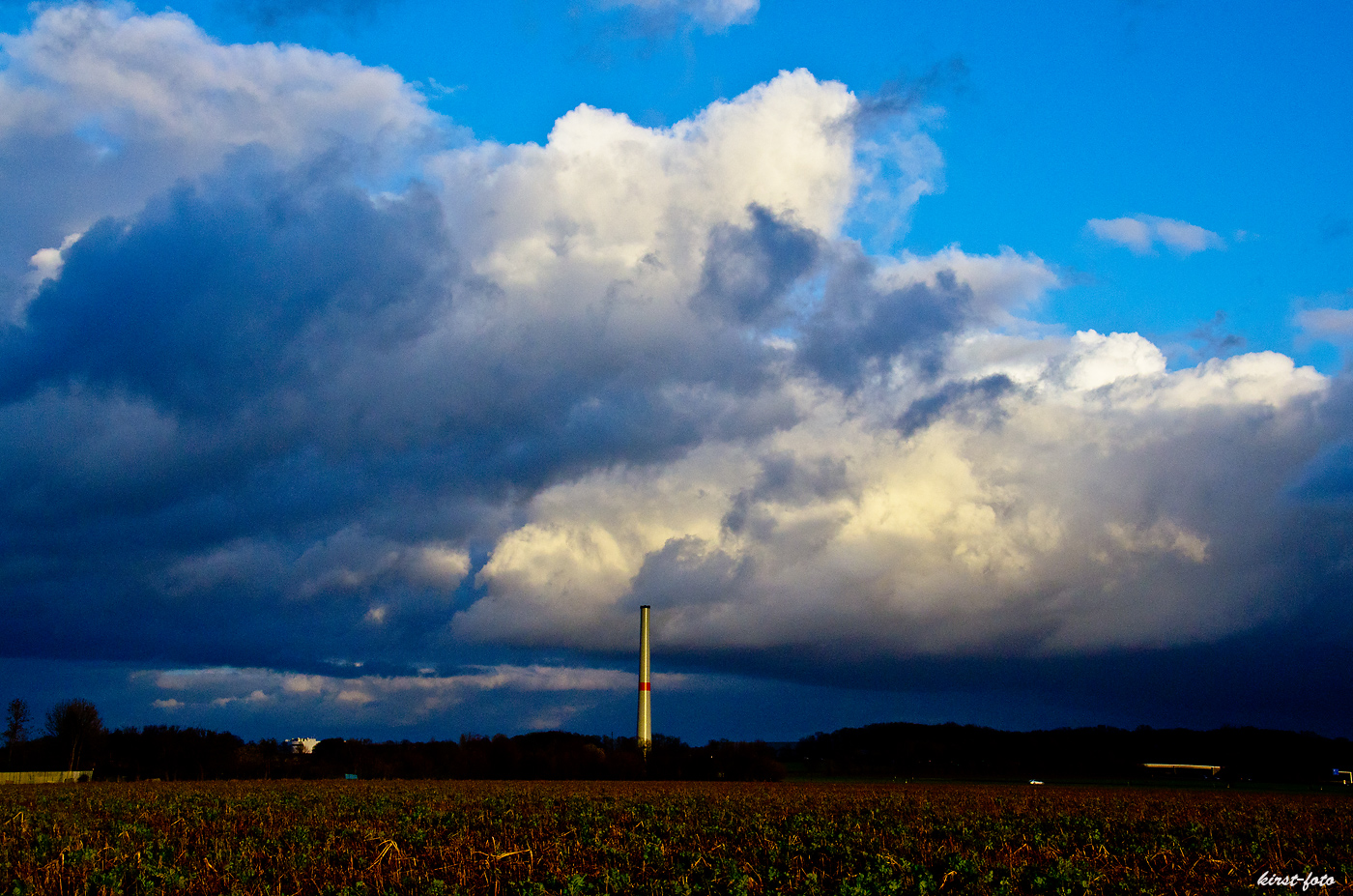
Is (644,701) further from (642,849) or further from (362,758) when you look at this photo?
(642,849)

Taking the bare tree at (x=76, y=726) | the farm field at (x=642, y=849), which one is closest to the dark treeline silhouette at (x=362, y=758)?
the bare tree at (x=76, y=726)

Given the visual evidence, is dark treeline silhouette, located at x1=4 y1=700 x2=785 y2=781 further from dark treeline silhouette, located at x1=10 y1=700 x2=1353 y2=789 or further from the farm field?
the farm field

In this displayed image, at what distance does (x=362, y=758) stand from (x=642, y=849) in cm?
14196

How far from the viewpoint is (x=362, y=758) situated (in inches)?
6383

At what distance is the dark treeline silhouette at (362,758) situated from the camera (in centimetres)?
15075

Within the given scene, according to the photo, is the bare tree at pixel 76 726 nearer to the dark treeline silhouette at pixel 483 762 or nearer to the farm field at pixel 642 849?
the dark treeline silhouette at pixel 483 762

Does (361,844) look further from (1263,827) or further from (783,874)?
(1263,827)

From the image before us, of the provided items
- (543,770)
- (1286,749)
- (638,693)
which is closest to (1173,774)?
(1286,749)

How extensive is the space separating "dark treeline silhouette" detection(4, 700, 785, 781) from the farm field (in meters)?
95.1

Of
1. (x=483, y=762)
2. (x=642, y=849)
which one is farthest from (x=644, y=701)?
(x=642, y=849)

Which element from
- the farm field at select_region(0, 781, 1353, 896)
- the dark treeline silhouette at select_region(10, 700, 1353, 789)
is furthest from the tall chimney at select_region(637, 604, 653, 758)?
the farm field at select_region(0, 781, 1353, 896)

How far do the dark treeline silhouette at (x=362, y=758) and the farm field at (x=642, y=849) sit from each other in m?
95.1

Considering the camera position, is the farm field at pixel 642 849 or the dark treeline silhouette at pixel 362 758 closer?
the farm field at pixel 642 849

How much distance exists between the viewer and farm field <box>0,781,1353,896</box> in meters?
28.7
